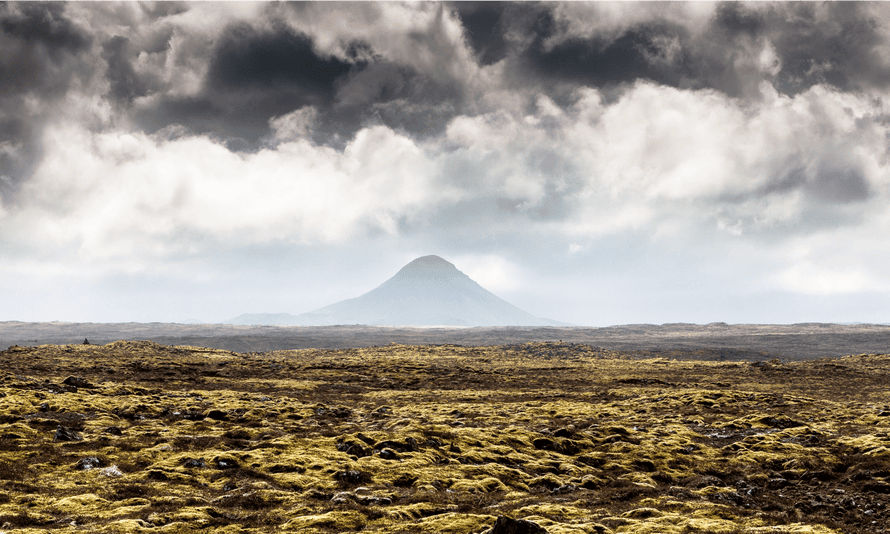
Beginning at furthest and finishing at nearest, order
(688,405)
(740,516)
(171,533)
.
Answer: (688,405) < (740,516) < (171,533)

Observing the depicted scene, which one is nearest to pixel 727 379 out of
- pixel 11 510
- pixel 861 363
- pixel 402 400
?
pixel 861 363

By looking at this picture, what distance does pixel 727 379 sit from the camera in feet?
204

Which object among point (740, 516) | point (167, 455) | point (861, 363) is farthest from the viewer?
point (861, 363)

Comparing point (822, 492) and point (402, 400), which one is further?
point (402, 400)

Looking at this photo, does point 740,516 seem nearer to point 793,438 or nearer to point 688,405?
point 793,438

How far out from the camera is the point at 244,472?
18.3m

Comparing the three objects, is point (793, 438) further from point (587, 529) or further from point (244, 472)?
point (244, 472)

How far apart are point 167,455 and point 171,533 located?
894cm

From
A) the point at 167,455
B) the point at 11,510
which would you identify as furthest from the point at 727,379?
the point at 11,510

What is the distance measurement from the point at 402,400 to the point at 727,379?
156ft

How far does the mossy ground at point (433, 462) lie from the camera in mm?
13938

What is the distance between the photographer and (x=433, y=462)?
68.7 ft

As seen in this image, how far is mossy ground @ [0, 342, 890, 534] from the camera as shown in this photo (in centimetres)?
1394

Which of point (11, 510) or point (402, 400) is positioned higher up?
point (11, 510)
